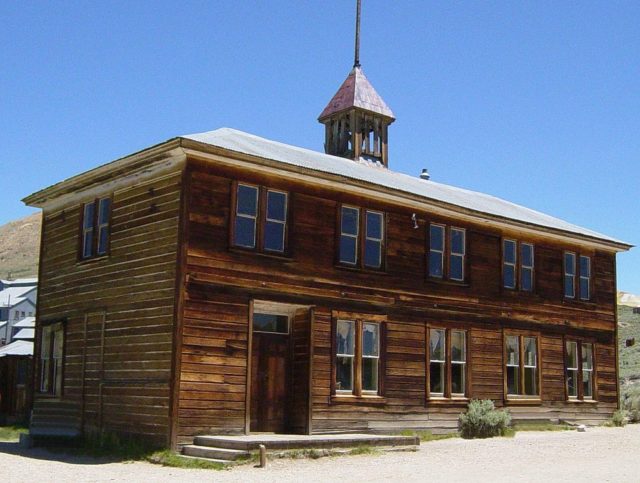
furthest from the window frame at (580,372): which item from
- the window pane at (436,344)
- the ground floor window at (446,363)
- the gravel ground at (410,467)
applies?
the gravel ground at (410,467)

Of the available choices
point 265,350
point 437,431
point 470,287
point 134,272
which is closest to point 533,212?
point 470,287

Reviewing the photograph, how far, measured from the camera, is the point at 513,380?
90.0ft

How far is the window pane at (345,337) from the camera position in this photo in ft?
74.6

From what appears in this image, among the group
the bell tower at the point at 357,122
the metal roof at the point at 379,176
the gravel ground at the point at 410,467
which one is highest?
the bell tower at the point at 357,122

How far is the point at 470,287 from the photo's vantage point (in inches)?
1042

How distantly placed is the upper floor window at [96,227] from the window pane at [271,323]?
426cm

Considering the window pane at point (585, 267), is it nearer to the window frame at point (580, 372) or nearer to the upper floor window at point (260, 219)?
the window frame at point (580, 372)

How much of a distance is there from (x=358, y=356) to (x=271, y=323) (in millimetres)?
2487

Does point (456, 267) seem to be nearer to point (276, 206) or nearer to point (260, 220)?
point (276, 206)

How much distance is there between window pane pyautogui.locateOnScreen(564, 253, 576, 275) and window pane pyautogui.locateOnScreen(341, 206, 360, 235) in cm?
965

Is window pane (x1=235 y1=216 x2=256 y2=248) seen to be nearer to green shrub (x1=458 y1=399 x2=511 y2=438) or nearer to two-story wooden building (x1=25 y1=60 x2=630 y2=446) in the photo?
two-story wooden building (x1=25 y1=60 x2=630 y2=446)

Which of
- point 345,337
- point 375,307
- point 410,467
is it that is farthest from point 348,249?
point 410,467

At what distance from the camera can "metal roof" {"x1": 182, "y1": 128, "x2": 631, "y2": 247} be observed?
73.0 ft

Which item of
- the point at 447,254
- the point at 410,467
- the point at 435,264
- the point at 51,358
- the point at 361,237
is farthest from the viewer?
the point at 447,254
